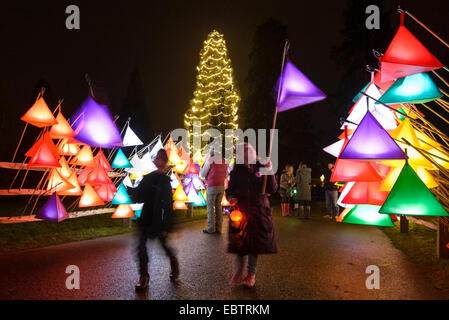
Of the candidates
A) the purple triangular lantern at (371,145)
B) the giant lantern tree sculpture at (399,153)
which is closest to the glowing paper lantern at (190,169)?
the giant lantern tree sculpture at (399,153)

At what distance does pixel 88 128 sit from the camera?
18.4 ft

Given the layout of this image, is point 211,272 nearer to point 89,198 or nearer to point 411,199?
point 411,199

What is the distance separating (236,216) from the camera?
405cm

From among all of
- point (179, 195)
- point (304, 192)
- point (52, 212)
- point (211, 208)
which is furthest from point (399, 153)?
point (304, 192)

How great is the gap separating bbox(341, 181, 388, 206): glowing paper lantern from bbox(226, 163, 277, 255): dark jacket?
3.11ft

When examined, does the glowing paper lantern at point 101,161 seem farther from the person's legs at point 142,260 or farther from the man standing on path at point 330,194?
the man standing on path at point 330,194

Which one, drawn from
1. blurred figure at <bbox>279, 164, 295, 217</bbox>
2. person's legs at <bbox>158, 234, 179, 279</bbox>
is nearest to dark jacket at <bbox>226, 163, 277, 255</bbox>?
person's legs at <bbox>158, 234, 179, 279</bbox>

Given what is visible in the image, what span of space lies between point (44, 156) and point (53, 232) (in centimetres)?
230

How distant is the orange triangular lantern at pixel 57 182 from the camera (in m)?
6.99

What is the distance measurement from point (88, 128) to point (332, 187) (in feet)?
27.7

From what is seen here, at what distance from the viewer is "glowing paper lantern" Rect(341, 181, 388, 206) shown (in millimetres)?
3812

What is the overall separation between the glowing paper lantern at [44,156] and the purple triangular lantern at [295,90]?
16.0 feet
